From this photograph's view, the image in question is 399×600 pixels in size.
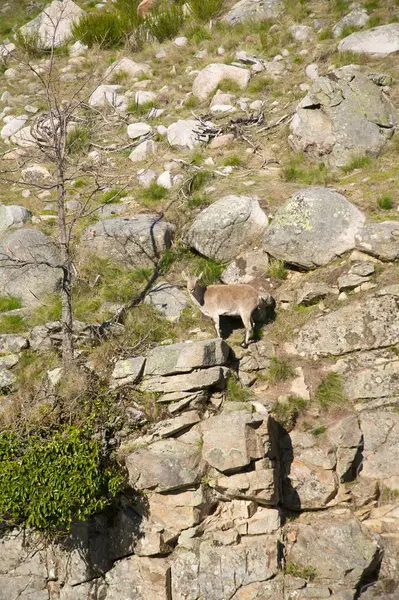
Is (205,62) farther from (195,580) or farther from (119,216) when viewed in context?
(195,580)

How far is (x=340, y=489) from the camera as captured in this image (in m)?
8.66

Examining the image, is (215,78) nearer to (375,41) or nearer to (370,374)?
(375,41)

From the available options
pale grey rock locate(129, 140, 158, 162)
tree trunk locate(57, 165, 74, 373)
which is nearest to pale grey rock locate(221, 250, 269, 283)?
tree trunk locate(57, 165, 74, 373)

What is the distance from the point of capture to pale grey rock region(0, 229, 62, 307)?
12.4m

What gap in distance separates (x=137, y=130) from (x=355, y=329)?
10.6 metres

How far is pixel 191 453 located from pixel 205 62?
16216mm

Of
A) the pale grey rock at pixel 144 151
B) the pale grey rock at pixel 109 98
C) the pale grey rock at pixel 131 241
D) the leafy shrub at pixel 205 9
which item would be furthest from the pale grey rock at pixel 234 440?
the leafy shrub at pixel 205 9

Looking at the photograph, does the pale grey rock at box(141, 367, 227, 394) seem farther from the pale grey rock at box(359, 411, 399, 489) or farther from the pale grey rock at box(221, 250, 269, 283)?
the pale grey rock at box(221, 250, 269, 283)

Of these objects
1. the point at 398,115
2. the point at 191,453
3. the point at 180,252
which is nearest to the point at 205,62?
the point at 398,115

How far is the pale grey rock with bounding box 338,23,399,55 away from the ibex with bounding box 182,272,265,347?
1132 centimetres

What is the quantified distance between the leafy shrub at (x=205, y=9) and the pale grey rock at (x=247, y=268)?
1568 cm

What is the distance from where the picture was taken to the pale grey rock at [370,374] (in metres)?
9.36

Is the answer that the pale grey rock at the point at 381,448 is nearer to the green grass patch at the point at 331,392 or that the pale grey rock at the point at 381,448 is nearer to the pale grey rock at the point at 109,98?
the green grass patch at the point at 331,392

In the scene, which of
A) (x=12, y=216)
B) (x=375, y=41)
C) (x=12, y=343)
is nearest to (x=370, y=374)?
(x=12, y=343)
